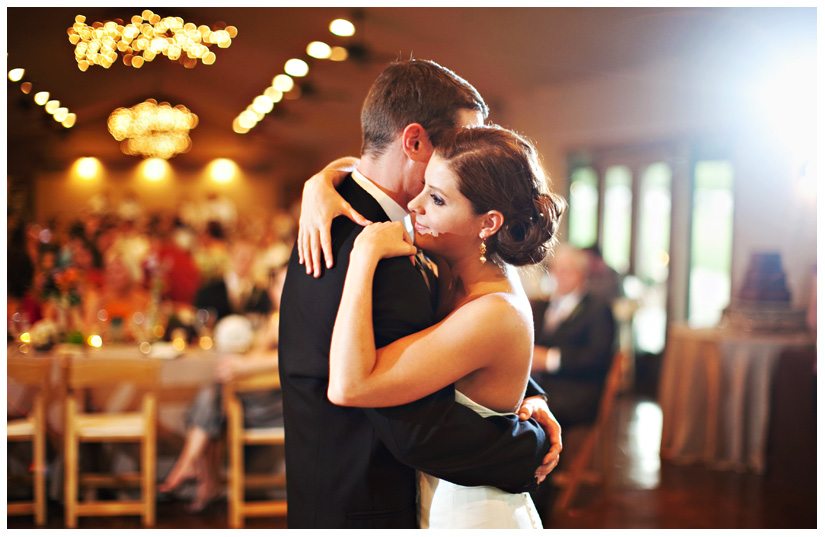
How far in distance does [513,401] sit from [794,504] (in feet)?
10.9

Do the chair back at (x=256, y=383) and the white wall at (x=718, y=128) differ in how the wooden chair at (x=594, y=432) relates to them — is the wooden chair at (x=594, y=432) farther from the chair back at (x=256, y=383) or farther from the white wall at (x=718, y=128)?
the white wall at (x=718, y=128)

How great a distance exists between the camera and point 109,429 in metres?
3.62

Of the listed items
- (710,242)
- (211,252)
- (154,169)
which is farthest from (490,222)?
(154,169)

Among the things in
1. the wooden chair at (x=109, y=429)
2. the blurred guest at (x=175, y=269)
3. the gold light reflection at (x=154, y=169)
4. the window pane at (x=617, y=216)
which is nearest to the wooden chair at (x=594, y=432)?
the wooden chair at (x=109, y=429)

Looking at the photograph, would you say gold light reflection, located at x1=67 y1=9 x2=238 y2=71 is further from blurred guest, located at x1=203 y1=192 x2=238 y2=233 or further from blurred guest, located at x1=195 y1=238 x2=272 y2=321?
blurred guest, located at x1=203 y1=192 x2=238 y2=233

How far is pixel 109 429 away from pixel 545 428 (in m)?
2.75

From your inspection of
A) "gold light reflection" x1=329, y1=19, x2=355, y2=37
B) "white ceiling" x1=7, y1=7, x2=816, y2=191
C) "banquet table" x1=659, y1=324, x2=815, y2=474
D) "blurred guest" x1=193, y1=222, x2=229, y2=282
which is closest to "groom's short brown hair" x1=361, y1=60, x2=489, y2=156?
"white ceiling" x1=7, y1=7, x2=816, y2=191

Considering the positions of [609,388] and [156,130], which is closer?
[609,388]

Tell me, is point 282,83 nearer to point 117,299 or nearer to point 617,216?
point 117,299

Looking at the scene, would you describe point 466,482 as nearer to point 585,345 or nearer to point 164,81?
point 585,345

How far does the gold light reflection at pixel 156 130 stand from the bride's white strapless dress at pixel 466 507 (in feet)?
13.3

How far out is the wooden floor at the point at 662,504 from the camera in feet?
12.0

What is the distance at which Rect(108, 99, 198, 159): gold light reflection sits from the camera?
18.2 feet
